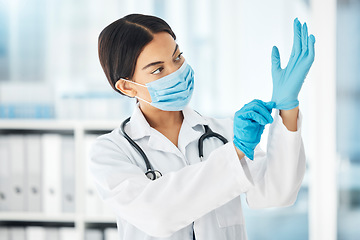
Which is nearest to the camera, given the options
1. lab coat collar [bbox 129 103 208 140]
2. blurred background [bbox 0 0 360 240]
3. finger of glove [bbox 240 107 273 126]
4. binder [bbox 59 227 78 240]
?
finger of glove [bbox 240 107 273 126]

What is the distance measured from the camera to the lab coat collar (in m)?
1.26

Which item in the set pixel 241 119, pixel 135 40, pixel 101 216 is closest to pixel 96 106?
pixel 101 216

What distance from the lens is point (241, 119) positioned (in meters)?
0.99

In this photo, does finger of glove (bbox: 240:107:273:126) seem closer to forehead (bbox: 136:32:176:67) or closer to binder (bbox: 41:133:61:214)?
forehead (bbox: 136:32:176:67)

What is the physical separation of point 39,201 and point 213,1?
1.52m

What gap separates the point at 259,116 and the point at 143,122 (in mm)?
427

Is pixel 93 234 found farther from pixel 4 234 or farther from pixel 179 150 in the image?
pixel 179 150

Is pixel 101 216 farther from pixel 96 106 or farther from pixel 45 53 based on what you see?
pixel 45 53

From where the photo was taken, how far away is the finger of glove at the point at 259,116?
0.97m

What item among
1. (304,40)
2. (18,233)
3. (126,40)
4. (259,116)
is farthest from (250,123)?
(18,233)

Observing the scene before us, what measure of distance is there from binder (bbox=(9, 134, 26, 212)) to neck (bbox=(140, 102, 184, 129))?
120 cm

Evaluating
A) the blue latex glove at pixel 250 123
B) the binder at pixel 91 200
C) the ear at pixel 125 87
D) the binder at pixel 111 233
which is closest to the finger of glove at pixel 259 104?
the blue latex glove at pixel 250 123

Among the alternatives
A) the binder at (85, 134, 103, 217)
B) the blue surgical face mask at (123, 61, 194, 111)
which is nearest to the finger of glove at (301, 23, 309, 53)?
the blue surgical face mask at (123, 61, 194, 111)

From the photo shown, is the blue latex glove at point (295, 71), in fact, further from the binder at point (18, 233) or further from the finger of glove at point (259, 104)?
the binder at point (18, 233)
